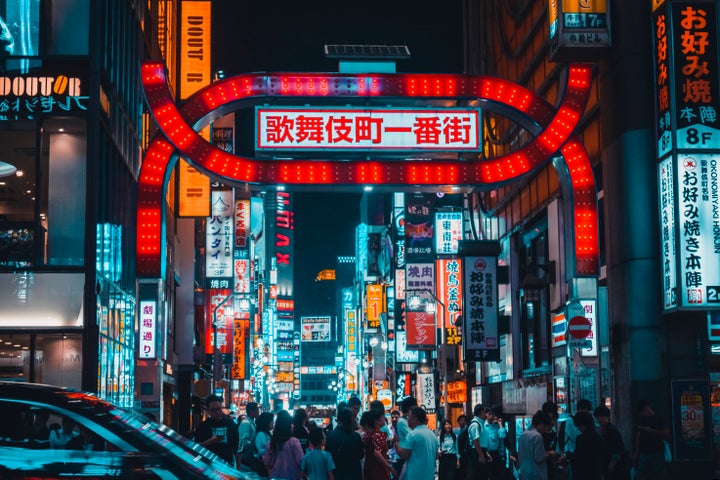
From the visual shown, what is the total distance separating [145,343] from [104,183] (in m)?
6.41

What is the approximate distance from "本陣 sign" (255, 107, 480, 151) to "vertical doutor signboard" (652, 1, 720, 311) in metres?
4.09

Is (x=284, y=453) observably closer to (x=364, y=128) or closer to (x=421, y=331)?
(x=364, y=128)

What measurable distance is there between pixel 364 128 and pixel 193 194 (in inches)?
706

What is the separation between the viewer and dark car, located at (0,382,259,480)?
6320mm

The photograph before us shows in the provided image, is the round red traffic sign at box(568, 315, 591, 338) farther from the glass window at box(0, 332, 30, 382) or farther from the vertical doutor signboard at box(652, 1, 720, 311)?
the glass window at box(0, 332, 30, 382)

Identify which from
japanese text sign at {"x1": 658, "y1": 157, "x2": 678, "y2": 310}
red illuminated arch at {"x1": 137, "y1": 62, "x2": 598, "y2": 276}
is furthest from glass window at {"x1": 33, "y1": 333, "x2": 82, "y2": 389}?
japanese text sign at {"x1": 658, "y1": 157, "x2": 678, "y2": 310}

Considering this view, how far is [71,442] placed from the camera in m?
6.43

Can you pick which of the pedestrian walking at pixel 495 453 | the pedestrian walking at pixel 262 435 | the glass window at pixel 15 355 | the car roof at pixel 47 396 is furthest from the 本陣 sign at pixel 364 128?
the car roof at pixel 47 396

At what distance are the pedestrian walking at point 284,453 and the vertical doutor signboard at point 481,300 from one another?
787 inches

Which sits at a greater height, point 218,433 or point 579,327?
point 579,327

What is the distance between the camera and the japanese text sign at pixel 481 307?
33250 millimetres

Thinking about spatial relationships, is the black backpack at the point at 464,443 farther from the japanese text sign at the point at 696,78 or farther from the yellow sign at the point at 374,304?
the yellow sign at the point at 374,304

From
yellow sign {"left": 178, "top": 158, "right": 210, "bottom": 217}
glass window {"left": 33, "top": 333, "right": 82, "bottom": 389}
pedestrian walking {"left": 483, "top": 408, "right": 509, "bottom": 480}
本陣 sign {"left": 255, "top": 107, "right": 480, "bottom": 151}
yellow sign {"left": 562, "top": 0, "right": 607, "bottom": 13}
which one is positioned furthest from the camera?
yellow sign {"left": 178, "top": 158, "right": 210, "bottom": 217}

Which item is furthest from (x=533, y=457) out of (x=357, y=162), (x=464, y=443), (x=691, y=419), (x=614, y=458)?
(x=357, y=162)
